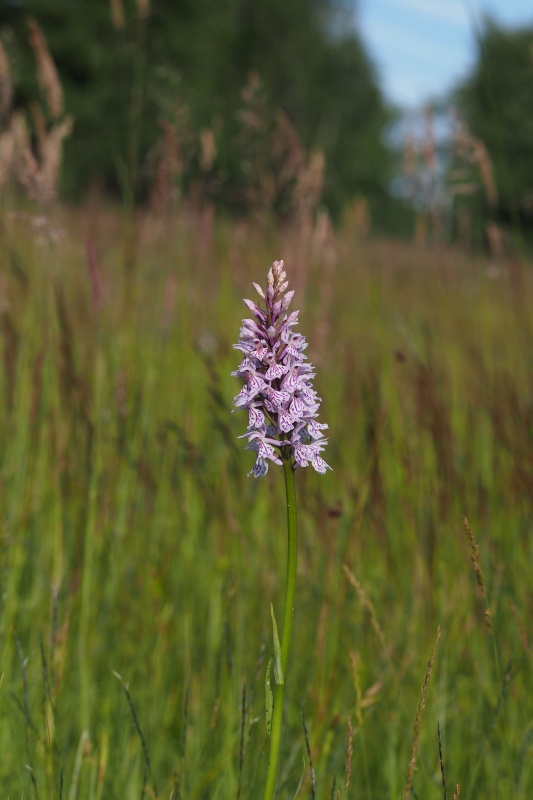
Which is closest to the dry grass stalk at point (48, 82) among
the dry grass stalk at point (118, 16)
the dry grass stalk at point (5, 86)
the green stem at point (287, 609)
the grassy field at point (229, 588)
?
the dry grass stalk at point (5, 86)

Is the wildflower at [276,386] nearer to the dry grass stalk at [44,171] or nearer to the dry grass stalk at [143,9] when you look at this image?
the dry grass stalk at [44,171]

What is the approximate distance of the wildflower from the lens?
87cm

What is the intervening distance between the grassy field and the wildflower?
0.30m

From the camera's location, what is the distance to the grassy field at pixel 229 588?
1502mm

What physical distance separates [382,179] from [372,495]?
118ft

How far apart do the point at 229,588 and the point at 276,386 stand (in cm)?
69

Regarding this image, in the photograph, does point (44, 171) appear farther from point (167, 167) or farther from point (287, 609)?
point (287, 609)

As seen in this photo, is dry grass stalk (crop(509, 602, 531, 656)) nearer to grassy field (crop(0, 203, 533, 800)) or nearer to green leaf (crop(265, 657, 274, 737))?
grassy field (crop(0, 203, 533, 800))

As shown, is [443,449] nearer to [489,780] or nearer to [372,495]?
[372,495]

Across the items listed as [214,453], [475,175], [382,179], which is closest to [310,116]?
[382,179]

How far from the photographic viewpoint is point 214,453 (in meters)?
2.90

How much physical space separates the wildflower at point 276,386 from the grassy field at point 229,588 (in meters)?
0.30

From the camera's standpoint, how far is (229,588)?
148cm

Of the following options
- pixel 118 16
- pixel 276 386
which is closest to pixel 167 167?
pixel 118 16
